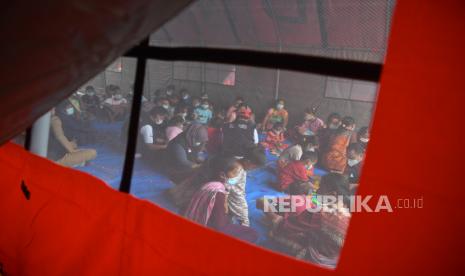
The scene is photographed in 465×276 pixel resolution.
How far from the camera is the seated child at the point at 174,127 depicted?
0.96 meters

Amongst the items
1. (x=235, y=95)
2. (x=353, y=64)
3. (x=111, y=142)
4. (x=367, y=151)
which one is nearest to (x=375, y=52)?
(x=353, y=64)

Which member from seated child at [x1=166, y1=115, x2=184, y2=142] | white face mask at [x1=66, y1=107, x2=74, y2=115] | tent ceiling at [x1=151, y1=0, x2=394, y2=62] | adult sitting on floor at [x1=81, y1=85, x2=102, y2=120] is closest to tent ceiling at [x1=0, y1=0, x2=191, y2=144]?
tent ceiling at [x1=151, y1=0, x2=394, y2=62]

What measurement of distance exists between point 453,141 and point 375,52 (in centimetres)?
22

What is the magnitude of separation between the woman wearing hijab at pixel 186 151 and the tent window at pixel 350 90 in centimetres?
37

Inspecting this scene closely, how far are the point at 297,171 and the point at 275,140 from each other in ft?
0.31

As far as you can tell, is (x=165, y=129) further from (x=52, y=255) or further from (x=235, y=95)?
(x=52, y=255)

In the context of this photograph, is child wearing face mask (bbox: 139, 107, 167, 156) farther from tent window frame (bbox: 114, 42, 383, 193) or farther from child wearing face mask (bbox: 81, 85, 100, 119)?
child wearing face mask (bbox: 81, 85, 100, 119)

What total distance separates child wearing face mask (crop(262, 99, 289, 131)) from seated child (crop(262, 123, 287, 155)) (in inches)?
0.4

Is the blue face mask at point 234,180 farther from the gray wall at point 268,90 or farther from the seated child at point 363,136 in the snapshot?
the seated child at point 363,136

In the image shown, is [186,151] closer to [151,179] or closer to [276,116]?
[151,179]

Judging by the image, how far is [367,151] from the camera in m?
0.64

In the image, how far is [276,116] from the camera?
786 millimetres

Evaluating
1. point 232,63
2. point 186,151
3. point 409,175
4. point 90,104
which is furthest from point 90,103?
point 409,175

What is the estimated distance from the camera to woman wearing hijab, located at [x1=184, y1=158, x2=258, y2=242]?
89 cm
